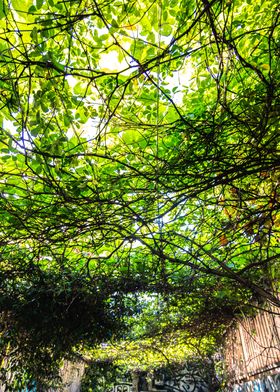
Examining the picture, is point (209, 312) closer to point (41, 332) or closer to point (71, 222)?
point (41, 332)

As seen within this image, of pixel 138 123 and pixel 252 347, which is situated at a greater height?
pixel 138 123

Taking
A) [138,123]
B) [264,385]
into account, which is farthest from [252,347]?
[138,123]

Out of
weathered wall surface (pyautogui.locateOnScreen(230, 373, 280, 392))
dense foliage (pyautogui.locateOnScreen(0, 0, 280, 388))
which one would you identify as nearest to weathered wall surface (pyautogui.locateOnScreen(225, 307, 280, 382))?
weathered wall surface (pyautogui.locateOnScreen(230, 373, 280, 392))

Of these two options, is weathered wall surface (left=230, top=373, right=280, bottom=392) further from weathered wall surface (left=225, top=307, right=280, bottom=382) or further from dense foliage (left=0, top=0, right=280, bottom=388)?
dense foliage (left=0, top=0, right=280, bottom=388)

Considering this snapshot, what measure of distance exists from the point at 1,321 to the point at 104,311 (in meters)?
1.33

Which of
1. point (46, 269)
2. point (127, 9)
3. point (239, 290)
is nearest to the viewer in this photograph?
point (127, 9)

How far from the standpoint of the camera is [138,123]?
2029 mm

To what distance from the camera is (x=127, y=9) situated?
1.54 m

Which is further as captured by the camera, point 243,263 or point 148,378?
point 148,378

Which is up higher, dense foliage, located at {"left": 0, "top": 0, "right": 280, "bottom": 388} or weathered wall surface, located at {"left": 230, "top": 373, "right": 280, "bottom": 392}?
dense foliage, located at {"left": 0, "top": 0, "right": 280, "bottom": 388}

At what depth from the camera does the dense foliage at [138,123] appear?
1521mm

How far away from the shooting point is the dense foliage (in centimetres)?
152

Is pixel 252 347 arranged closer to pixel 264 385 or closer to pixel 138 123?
pixel 264 385

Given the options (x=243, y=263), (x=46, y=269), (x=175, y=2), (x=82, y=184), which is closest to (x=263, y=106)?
(x=175, y=2)
